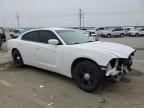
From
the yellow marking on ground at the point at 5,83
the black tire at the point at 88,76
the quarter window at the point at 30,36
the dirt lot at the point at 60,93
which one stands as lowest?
the dirt lot at the point at 60,93

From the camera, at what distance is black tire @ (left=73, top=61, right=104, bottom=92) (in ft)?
15.6

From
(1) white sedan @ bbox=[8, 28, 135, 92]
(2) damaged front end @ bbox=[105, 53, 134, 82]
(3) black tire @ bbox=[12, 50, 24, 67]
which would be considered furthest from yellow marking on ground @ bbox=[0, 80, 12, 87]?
(2) damaged front end @ bbox=[105, 53, 134, 82]

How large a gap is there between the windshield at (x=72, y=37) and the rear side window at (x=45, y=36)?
22 cm

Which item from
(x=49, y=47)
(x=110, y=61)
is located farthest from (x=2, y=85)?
(x=110, y=61)

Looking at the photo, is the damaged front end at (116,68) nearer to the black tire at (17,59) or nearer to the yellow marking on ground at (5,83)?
the yellow marking on ground at (5,83)

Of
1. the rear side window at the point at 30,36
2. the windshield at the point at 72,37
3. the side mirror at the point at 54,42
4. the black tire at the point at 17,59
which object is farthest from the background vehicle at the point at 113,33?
the side mirror at the point at 54,42

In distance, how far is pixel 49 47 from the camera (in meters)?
5.93

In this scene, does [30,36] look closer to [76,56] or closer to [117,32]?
[76,56]

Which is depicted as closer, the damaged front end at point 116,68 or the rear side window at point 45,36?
the damaged front end at point 116,68

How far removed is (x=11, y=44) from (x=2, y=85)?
244cm

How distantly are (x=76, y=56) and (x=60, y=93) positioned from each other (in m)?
1.01

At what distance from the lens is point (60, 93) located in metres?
4.97

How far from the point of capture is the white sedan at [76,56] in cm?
475

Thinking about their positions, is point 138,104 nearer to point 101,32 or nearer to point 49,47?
point 49,47
